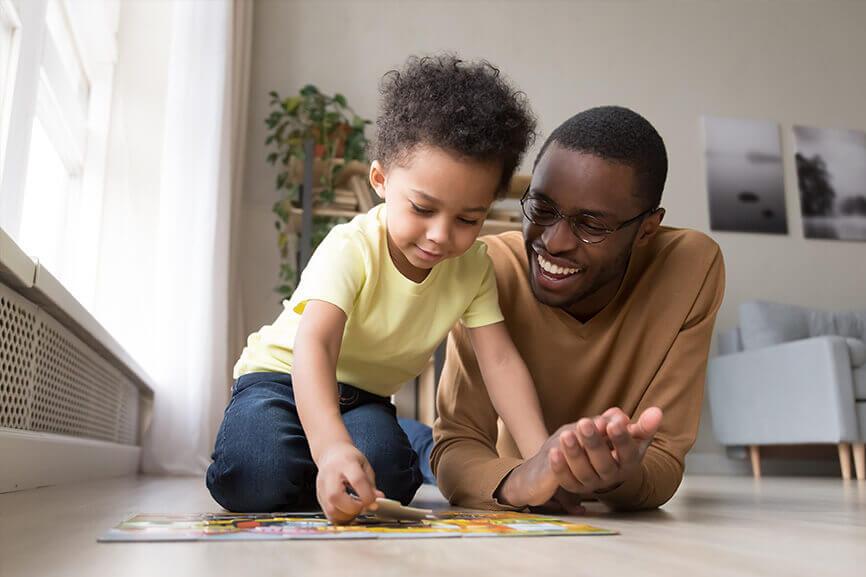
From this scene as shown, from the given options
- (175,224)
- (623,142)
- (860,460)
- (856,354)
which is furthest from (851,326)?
(623,142)

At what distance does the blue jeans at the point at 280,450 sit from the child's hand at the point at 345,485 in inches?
14.0

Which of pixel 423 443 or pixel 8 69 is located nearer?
pixel 8 69

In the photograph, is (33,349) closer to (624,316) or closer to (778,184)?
(624,316)

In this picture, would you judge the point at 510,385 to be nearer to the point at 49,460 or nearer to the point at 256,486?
the point at 256,486

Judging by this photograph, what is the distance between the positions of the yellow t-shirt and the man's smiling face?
0.09 metres

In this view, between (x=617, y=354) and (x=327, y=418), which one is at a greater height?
(x=617, y=354)

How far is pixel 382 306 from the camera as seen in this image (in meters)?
1.19

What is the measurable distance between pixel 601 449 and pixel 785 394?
329 centimetres

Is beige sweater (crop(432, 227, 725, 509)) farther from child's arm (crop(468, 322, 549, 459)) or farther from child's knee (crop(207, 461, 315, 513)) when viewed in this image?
child's knee (crop(207, 461, 315, 513))

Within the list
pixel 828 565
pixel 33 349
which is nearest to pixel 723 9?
pixel 33 349

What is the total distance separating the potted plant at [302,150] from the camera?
11.5 ft

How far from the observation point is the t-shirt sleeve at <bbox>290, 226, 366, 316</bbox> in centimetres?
106

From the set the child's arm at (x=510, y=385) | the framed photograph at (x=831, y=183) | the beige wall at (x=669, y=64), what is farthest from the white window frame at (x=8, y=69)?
the framed photograph at (x=831, y=183)

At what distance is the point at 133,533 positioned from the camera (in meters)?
0.74
